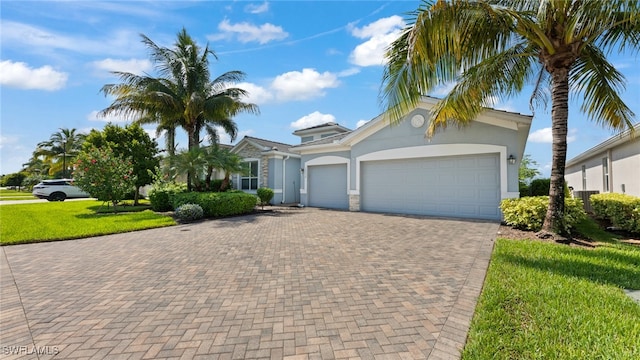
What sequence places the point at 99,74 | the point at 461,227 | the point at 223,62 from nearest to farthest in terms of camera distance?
the point at 461,227 → the point at 99,74 → the point at 223,62

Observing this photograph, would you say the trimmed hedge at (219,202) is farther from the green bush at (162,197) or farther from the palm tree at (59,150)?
the palm tree at (59,150)

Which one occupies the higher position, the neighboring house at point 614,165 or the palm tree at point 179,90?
the palm tree at point 179,90

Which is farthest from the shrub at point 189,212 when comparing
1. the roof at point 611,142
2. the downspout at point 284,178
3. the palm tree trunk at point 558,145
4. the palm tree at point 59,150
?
the palm tree at point 59,150

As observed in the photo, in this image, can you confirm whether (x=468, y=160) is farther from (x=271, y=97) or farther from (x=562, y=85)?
(x=271, y=97)

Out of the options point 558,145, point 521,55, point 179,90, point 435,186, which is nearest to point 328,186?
point 435,186

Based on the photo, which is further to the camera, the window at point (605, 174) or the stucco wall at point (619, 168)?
the window at point (605, 174)

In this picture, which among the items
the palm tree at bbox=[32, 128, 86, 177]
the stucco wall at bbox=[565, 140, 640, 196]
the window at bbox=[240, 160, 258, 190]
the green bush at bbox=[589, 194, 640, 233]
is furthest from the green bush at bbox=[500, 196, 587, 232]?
the palm tree at bbox=[32, 128, 86, 177]

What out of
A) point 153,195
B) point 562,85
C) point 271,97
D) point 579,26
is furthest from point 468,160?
point 153,195

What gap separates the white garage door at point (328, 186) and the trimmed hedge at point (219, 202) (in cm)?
433

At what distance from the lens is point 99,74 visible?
48.3 feet

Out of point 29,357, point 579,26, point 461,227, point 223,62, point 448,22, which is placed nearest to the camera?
point 29,357

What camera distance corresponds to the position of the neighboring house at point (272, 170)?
19.0m

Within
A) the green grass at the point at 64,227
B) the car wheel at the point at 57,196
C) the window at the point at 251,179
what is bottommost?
the green grass at the point at 64,227

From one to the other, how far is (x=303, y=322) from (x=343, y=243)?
4146mm
